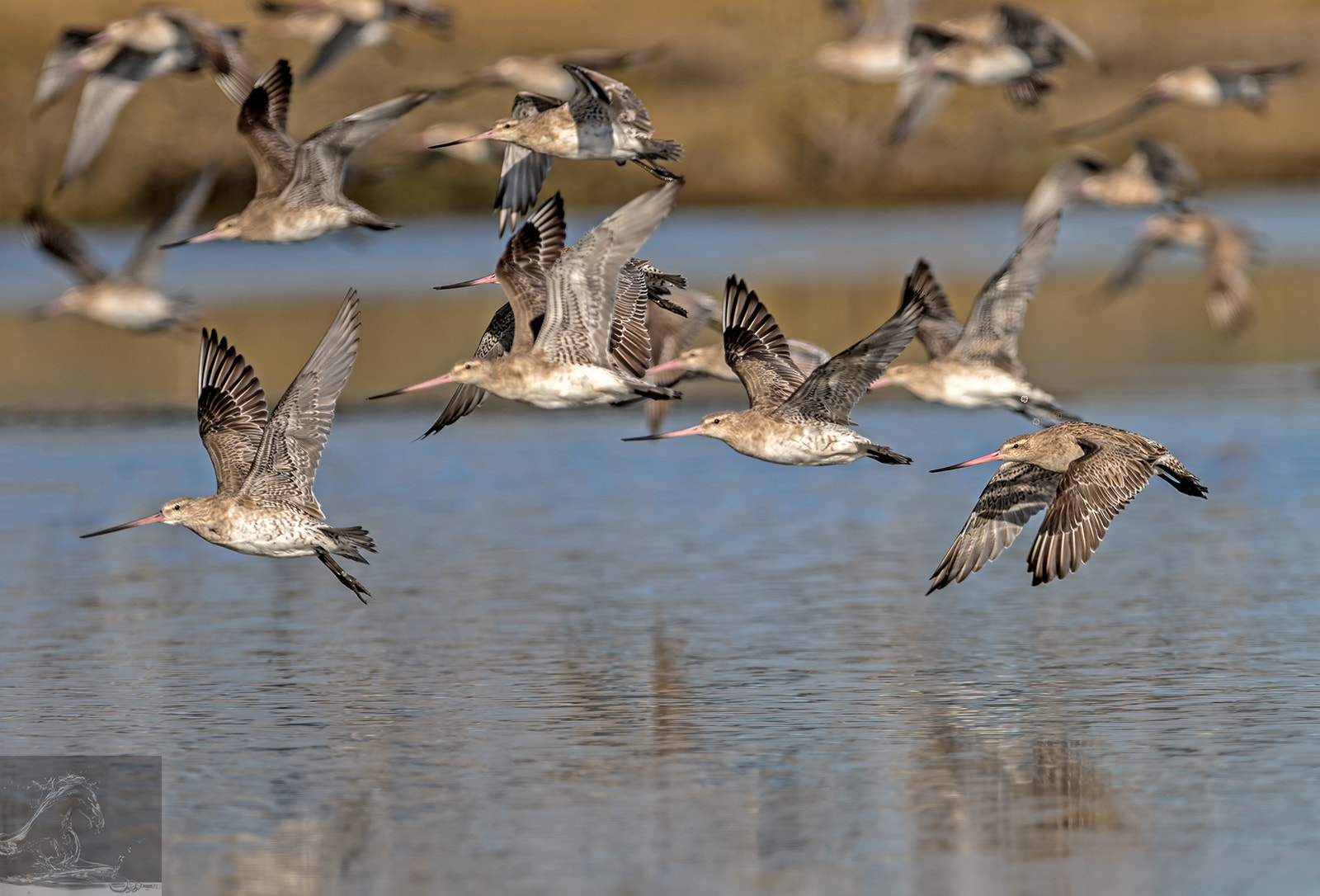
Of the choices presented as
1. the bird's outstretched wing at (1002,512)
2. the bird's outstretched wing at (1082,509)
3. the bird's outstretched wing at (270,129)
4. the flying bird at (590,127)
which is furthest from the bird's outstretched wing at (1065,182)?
the bird's outstretched wing at (1082,509)

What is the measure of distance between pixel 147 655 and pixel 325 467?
758 cm

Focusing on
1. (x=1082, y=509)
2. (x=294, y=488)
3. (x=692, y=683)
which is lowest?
(x=692, y=683)

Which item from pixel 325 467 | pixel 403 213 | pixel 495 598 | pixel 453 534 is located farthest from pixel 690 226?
pixel 495 598

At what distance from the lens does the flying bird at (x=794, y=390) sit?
35.9 ft

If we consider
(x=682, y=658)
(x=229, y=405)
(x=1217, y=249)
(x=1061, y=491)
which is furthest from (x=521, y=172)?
(x=1217, y=249)

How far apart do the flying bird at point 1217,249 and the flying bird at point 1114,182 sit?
0.28 meters

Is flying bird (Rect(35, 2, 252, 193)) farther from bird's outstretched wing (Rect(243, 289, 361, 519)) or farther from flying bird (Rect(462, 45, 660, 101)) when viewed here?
bird's outstretched wing (Rect(243, 289, 361, 519))

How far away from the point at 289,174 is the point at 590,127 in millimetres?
2120

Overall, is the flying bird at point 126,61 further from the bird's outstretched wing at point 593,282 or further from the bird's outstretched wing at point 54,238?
the bird's outstretched wing at point 593,282

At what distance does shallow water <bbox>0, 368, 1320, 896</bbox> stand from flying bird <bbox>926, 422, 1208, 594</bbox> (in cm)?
72

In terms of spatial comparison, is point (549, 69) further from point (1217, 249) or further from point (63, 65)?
point (1217, 249)

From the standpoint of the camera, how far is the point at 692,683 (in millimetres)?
11977

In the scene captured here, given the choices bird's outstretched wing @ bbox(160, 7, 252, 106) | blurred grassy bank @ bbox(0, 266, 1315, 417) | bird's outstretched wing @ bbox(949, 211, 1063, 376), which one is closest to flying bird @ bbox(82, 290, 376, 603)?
bird's outstretched wing @ bbox(160, 7, 252, 106)

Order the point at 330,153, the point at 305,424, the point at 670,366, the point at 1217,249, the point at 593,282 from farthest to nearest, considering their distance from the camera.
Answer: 1. the point at 1217,249
2. the point at 670,366
3. the point at 330,153
4. the point at 305,424
5. the point at 593,282
